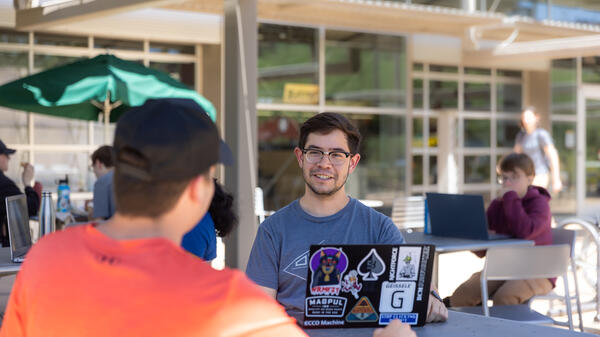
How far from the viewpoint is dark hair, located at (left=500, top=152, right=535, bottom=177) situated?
5.68 meters

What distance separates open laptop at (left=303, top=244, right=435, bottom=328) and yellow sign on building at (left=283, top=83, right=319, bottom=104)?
31.3ft

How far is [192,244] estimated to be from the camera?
13.5 feet

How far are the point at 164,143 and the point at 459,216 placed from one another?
4575mm

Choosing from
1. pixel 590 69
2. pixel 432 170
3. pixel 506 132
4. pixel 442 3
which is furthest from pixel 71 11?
pixel 590 69

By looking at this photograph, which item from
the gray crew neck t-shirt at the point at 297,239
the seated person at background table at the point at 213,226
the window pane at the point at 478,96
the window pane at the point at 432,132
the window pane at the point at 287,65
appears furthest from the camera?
the window pane at the point at 478,96

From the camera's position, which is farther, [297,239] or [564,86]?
[564,86]

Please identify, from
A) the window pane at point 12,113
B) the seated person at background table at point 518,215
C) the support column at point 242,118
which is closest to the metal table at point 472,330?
the seated person at background table at point 518,215

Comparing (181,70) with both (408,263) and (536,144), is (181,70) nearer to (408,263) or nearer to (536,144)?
(536,144)

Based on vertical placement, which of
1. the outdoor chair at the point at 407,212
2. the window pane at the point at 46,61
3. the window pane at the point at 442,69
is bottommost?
the outdoor chair at the point at 407,212

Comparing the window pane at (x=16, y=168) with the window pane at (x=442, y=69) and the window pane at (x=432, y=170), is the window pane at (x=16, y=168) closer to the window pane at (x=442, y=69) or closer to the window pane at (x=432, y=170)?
the window pane at (x=432, y=170)

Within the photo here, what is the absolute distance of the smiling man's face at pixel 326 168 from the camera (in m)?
3.15

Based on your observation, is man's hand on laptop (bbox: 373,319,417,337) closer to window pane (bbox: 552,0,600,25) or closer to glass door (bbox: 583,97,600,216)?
window pane (bbox: 552,0,600,25)

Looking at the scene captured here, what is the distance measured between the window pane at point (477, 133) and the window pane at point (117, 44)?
6479 millimetres

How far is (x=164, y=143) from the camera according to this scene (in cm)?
137
